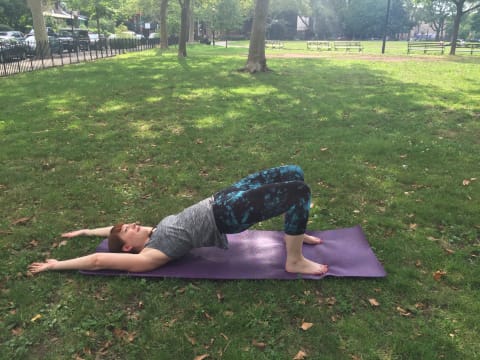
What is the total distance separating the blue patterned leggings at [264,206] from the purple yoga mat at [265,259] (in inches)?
16.4

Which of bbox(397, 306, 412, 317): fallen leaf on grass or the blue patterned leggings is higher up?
the blue patterned leggings

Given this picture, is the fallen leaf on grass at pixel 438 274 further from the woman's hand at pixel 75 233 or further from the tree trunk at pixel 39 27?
the tree trunk at pixel 39 27

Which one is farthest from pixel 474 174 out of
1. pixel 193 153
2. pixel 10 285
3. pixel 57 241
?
pixel 10 285

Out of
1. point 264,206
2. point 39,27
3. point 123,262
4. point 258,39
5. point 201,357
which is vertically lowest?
point 201,357

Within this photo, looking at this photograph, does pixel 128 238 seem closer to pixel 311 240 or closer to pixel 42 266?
pixel 42 266

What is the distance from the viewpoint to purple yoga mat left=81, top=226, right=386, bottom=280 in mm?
3637

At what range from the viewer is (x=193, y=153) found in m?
6.97

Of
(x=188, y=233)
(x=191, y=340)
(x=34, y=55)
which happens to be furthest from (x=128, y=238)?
(x=34, y=55)

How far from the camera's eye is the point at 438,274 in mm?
3670

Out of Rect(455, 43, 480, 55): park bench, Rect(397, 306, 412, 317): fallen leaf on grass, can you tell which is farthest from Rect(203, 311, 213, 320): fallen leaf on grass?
Rect(455, 43, 480, 55): park bench

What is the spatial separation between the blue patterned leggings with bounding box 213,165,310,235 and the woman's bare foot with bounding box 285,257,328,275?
12.4 inches

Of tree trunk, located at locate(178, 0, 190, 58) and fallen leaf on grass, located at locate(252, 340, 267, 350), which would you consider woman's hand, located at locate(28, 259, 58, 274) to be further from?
tree trunk, located at locate(178, 0, 190, 58)

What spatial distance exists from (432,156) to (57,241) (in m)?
5.72

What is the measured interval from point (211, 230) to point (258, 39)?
558 inches
